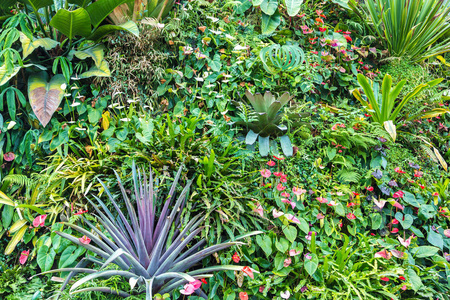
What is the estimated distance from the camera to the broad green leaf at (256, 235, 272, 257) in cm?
208

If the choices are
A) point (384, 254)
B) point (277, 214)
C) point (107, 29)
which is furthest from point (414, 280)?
point (107, 29)

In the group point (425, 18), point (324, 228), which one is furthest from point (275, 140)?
point (425, 18)

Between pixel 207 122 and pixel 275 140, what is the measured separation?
0.58 m

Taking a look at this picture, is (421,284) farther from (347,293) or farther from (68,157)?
(68,157)

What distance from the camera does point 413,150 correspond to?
304 centimetres

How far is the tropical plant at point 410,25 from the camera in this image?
11.0 ft

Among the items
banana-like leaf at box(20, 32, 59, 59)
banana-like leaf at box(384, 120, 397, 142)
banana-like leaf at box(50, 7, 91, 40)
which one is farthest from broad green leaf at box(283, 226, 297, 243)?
banana-like leaf at box(20, 32, 59, 59)

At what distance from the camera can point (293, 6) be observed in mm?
3221

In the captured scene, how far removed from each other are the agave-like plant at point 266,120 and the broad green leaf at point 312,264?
0.82m

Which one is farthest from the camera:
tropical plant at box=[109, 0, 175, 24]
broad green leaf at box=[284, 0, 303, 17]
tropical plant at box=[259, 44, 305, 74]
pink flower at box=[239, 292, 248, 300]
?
broad green leaf at box=[284, 0, 303, 17]

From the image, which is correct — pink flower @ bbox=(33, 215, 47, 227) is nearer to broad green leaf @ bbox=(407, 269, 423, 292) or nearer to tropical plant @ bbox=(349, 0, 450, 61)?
broad green leaf @ bbox=(407, 269, 423, 292)

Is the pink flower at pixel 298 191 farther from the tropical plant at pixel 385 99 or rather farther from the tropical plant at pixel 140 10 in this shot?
the tropical plant at pixel 140 10

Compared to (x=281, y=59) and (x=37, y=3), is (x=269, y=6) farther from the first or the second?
(x=37, y=3)

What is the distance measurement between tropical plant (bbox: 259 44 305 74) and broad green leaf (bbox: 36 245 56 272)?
219cm
